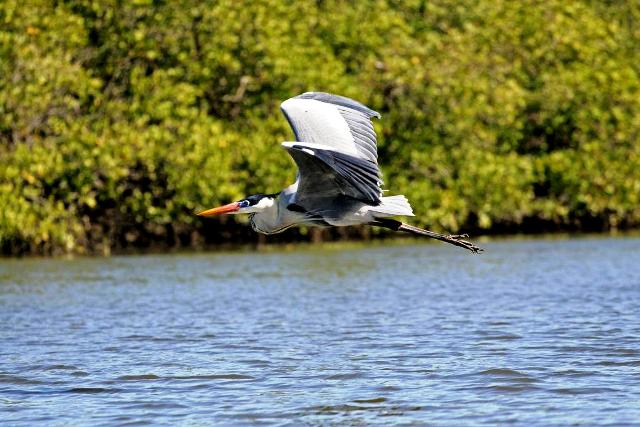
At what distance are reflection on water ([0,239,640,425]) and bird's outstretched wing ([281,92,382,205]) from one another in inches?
50.3

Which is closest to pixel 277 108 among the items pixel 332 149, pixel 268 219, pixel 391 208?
pixel 268 219

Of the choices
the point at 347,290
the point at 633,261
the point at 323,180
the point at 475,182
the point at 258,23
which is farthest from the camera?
the point at 475,182

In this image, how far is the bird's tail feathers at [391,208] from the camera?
8.99 metres

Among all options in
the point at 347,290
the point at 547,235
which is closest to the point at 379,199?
the point at 347,290

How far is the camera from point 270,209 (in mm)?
9250

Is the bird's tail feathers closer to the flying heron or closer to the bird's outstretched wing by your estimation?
the flying heron

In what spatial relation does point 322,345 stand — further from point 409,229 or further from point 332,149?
point 332,149

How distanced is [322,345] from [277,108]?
15.9 m

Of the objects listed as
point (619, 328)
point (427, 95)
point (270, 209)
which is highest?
point (427, 95)

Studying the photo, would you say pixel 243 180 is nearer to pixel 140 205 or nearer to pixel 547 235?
pixel 140 205

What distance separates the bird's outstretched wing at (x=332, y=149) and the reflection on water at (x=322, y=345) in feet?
4.19

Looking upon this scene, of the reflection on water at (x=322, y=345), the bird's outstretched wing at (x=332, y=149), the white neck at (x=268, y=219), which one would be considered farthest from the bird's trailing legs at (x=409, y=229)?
the reflection on water at (x=322, y=345)

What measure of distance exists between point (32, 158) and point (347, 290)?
7.77 meters

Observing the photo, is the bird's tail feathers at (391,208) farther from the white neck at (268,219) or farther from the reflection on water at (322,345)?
the reflection on water at (322,345)
